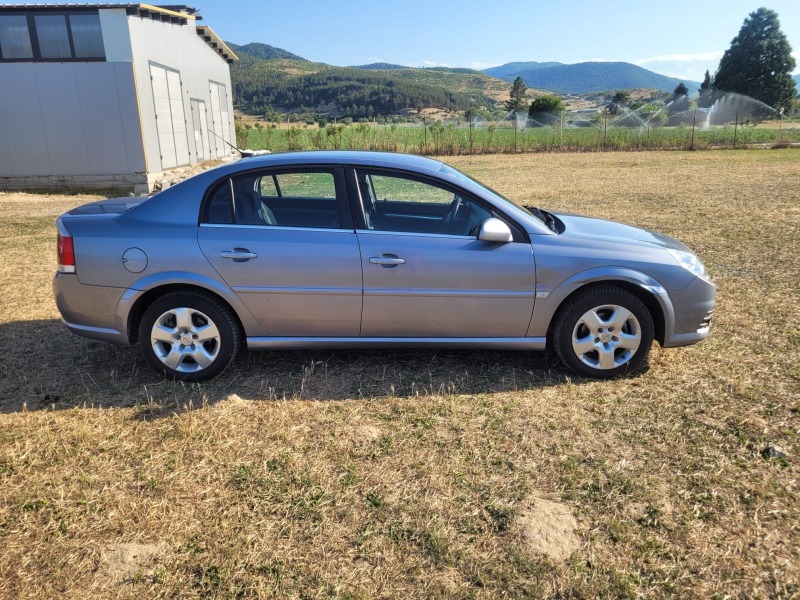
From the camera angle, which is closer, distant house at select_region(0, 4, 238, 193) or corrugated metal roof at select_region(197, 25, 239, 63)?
distant house at select_region(0, 4, 238, 193)

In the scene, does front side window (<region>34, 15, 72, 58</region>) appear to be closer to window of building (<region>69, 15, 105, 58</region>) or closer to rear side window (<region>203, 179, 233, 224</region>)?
window of building (<region>69, 15, 105, 58</region>)

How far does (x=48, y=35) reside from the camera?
14.8 meters

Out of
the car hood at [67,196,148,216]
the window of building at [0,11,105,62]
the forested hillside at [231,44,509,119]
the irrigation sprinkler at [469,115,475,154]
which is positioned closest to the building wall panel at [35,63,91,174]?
the window of building at [0,11,105,62]

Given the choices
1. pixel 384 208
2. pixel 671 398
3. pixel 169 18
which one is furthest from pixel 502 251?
pixel 169 18

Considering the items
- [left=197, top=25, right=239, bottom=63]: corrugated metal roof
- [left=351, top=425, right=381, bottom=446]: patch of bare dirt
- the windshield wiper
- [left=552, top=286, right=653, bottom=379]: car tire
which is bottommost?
[left=351, top=425, right=381, bottom=446]: patch of bare dirt

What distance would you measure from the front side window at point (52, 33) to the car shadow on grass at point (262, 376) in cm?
1335

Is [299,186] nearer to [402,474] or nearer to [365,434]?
[365,434]

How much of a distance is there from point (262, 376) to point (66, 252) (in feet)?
5.21

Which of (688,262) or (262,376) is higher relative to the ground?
(688,262)

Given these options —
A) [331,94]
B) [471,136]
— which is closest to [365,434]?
[471,136]

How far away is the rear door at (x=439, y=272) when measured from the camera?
3.87 meters

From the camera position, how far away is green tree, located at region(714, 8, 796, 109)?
70.9 metres

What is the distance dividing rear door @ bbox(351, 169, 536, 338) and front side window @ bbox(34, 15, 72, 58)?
14.9 m

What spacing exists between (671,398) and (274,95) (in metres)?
125
